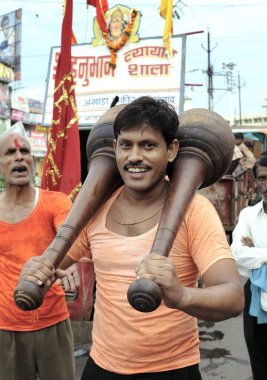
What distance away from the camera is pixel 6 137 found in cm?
295

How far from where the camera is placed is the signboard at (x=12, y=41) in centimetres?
3191

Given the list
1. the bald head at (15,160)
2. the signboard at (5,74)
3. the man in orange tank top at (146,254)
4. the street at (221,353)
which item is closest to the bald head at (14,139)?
the bald head at (15,160)

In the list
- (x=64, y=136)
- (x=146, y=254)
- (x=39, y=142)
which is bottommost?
(x=146, y=254)

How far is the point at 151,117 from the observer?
162cm

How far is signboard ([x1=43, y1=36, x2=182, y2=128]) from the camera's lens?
7.95 metres

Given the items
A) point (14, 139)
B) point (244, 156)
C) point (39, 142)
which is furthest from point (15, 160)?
point (39, 142)

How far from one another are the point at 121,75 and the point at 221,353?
5.24 meters

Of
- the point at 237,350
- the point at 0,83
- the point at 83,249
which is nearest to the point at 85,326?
the point at 237,350

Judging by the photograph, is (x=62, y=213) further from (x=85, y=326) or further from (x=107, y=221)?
(x=85, y=326)

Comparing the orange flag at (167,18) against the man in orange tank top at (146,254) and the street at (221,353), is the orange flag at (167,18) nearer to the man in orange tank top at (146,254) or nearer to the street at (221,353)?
the street at (221,353)

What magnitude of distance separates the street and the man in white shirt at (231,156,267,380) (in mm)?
1047

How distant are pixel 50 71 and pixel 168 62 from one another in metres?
2.08

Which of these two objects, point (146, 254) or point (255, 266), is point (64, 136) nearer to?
point (255, 266)

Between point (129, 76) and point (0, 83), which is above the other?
point (0, 83)
